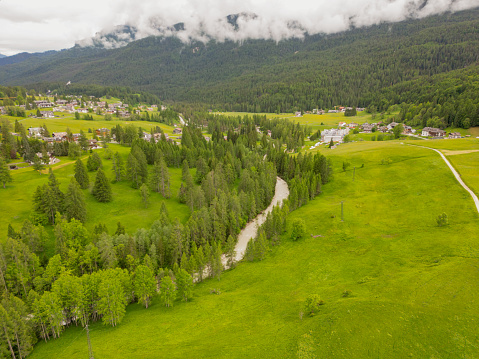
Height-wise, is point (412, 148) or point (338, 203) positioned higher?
point (412, 148)

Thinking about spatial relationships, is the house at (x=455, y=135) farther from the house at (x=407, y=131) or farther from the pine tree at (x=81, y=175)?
the pine tree at (x=81, y=175)


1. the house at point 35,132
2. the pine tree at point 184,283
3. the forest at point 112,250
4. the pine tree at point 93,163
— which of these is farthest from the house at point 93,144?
the pine tree at point 184,283

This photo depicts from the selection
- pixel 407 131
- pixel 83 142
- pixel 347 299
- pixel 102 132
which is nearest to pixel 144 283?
pixel 347 299

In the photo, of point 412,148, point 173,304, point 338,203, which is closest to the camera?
point 173,304

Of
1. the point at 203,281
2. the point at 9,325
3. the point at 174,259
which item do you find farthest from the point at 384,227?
the point at 9,325

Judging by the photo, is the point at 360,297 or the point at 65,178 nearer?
the point at 360,297

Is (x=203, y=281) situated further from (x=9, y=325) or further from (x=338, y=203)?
(x=338, y=203)

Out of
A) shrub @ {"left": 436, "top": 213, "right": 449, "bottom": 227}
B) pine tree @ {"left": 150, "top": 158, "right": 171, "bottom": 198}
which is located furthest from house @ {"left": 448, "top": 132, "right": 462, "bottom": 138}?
pine tree @ {"left": 150, "top": 158, "right": 171, "bottom": 198}

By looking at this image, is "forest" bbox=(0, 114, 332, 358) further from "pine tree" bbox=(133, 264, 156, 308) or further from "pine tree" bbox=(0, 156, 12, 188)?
"pine tree" bbox=(0, 156, 12, 188)
